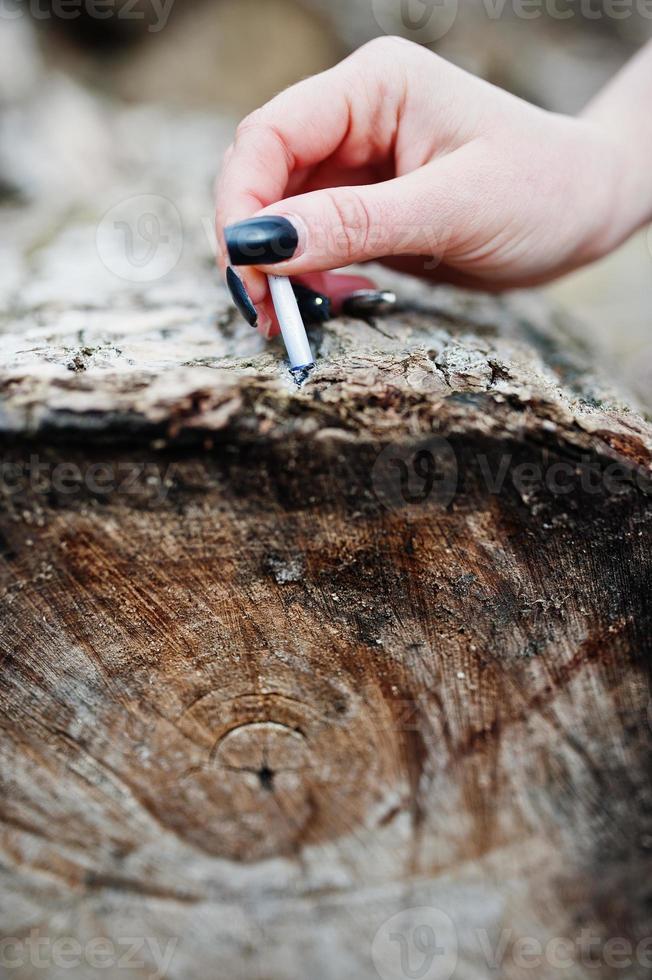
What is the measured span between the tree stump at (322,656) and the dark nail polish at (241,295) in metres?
0.06

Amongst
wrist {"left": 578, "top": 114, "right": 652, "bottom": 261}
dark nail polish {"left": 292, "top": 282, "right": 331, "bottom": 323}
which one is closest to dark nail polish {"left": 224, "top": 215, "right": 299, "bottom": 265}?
dark nail polish {"left": 292, "top": 282, "right": 331, "bottom": 323}

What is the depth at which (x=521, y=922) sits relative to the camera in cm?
102

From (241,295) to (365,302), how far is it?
8.9 inches

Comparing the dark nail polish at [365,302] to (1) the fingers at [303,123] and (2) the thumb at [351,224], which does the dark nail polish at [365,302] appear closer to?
(2) the thumb at [351,224]

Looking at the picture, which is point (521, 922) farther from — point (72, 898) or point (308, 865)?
point (72, 898)

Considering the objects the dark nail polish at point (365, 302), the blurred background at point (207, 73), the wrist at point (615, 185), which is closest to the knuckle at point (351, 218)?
the dark nail polish at point (365, 302)

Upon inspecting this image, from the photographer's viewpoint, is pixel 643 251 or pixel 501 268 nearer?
pixel 501 268

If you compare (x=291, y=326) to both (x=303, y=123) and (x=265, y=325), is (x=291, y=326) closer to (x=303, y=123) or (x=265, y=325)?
(x=265, y=325)

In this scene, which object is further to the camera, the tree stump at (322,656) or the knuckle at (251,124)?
the knuckle at (251,124)

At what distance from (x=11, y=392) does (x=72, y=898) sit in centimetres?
74

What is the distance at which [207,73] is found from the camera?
3.26 m

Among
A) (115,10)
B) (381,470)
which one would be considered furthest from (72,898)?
(115,10)

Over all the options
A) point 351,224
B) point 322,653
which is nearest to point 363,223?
point 351,224

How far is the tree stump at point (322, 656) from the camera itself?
83 centimetres
